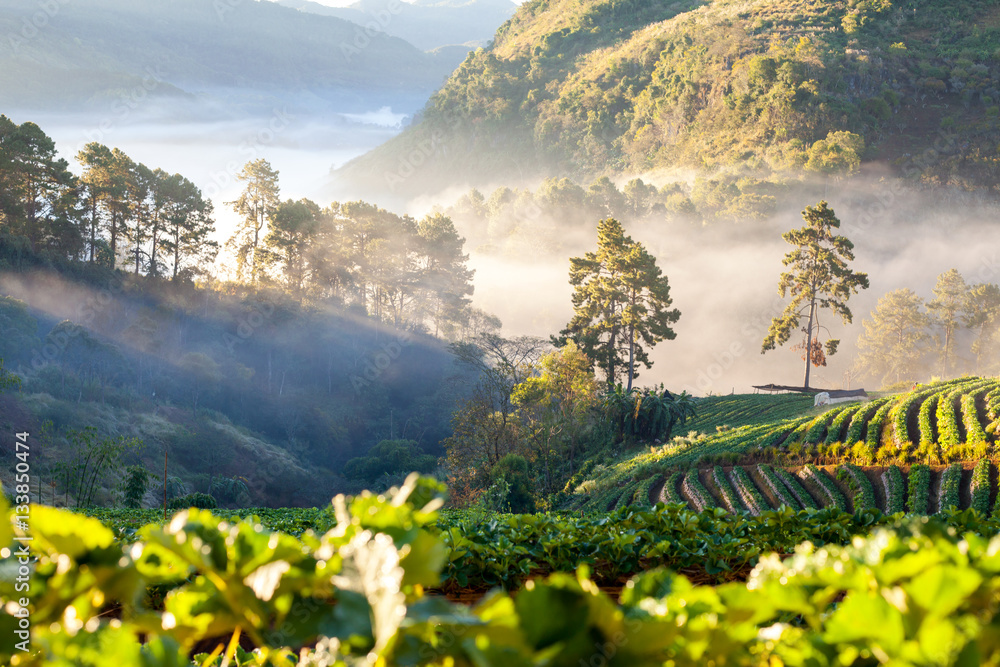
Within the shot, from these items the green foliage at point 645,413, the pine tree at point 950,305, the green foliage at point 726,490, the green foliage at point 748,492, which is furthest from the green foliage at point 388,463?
the pine tree at point 950,305

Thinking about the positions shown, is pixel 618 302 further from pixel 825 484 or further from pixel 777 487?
pixel 825 484

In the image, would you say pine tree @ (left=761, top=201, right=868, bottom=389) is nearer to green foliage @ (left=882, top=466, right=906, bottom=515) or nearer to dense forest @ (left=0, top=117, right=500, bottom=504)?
green foliage @ (left=882, top=466, right=906, bottom=515)

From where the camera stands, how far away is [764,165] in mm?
50500

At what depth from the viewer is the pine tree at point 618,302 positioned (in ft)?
86.5

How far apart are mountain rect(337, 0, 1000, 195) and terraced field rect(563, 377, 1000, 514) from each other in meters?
37.3

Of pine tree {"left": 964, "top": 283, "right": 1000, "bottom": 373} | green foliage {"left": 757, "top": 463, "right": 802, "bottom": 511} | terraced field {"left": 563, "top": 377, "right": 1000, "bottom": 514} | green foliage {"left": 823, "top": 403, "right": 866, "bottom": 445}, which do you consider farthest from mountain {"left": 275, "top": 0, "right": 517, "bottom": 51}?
green foliage {"left": 757, "top": 463, "right": 802, "bottom": 511}

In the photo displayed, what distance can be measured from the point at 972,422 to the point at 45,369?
25629 mm

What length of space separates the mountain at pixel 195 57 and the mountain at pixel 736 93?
1071 inches

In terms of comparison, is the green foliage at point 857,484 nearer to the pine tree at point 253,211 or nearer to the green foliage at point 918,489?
the green foliage at point 918,489

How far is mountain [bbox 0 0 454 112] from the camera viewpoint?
60500 millimetres

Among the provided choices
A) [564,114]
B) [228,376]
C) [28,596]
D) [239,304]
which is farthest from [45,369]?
[564,114]

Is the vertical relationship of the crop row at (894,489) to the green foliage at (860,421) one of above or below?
below

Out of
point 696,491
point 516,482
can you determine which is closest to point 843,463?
point 696,491

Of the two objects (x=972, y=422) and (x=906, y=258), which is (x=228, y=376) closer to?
(x=972, y=422)
